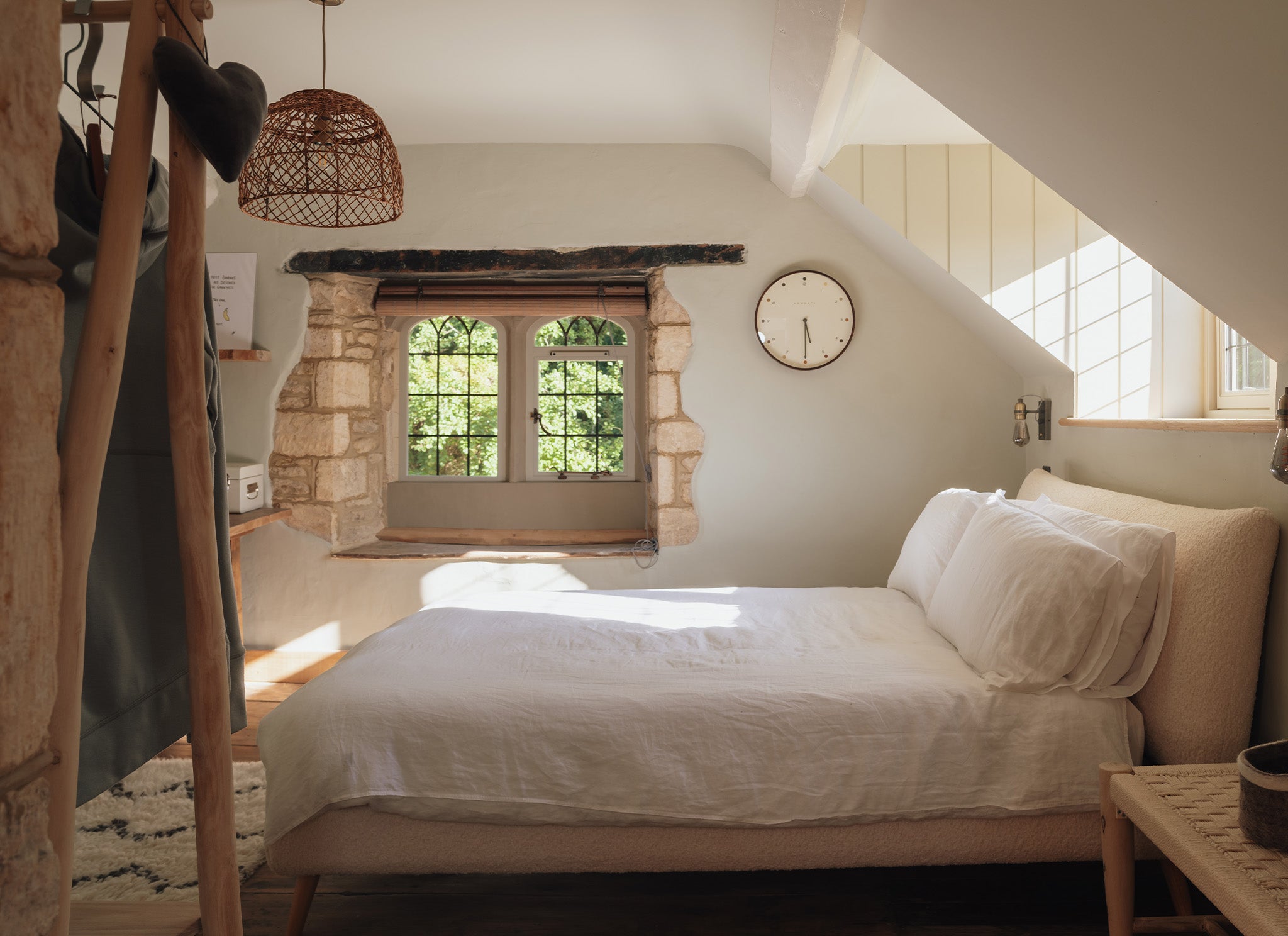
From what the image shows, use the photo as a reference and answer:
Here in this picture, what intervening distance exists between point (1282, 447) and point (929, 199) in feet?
6.16

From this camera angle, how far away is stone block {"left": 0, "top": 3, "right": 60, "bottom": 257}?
661 mm

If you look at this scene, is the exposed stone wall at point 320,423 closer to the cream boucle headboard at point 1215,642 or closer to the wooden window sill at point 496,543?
the wooden window sill at point 496,543

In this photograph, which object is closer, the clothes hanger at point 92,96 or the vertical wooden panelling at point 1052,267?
the clothes hanger at point 92,96

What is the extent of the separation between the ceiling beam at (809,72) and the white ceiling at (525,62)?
114 millimetres

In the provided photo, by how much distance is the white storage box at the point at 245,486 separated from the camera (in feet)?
11.9

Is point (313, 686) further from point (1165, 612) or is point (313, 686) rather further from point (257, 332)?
point (257, 332)

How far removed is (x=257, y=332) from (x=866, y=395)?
2812 mm

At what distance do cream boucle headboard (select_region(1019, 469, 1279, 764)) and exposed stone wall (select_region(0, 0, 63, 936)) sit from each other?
1.97m

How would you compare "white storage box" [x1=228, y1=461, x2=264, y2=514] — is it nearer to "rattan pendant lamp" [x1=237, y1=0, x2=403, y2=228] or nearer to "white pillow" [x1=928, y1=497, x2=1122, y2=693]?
"rattan pendant lamp" [x1=237, y1=0, x2=403, y2=228]

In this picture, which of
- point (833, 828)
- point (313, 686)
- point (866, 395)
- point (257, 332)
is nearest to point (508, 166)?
point (257, 332)

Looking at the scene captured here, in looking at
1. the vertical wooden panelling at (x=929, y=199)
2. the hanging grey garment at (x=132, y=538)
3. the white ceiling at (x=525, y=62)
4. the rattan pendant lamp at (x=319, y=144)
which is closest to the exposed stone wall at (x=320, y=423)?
the white ceiling at (x=525, y=62)

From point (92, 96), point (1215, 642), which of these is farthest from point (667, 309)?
point (92, 96)

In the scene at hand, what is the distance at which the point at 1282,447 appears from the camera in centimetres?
160

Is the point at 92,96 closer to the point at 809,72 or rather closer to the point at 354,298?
the point at 809,72
